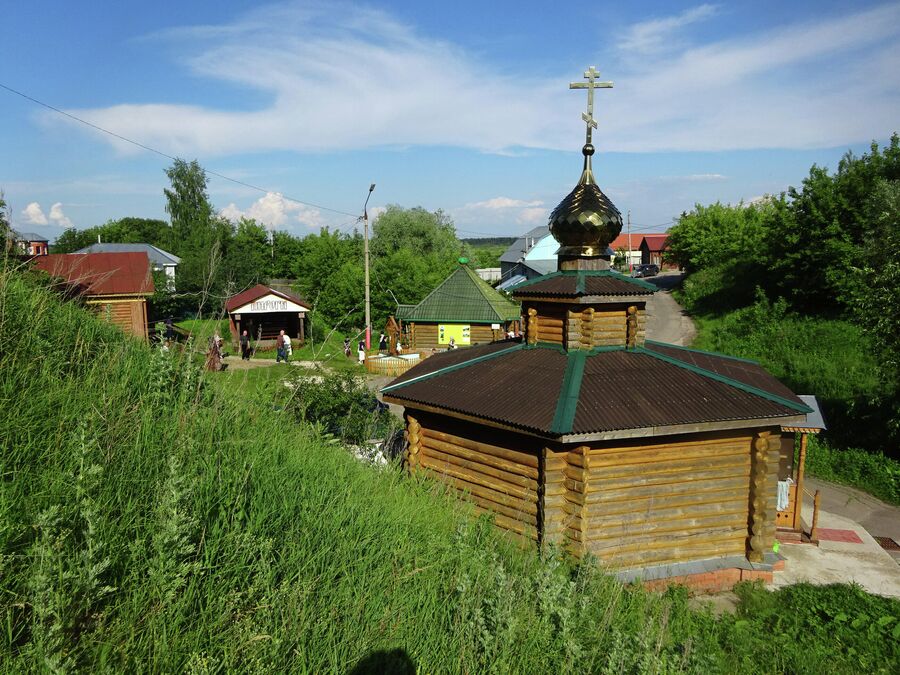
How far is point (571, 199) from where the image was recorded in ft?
34.5

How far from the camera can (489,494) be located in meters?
8.96

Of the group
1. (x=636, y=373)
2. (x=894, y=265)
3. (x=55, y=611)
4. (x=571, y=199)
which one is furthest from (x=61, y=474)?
(x=894, y=265)

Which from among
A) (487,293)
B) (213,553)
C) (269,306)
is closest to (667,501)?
(213,553)

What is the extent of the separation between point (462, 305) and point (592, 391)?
21.3 m

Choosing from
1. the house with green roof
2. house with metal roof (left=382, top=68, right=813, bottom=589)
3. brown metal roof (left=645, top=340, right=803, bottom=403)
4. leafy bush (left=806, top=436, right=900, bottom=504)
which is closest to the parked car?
the house with green roof

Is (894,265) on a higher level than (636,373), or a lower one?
higher

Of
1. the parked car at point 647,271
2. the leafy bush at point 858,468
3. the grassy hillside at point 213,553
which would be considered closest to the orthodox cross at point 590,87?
the grassy hillside at point 213,553

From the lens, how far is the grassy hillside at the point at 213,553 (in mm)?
2746

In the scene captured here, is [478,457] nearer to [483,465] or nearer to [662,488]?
[483,465]

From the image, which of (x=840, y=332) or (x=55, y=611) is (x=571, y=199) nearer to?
(x=55, y=611)

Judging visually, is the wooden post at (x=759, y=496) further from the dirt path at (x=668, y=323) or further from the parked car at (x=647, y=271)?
the parked car at (x=647, y=271)

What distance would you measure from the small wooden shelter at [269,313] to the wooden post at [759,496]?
23244mm

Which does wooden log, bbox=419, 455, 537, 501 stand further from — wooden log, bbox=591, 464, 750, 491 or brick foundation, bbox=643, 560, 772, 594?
brick foundation, bbox=643, 560, 772, 594

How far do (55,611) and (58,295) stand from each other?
401cm
